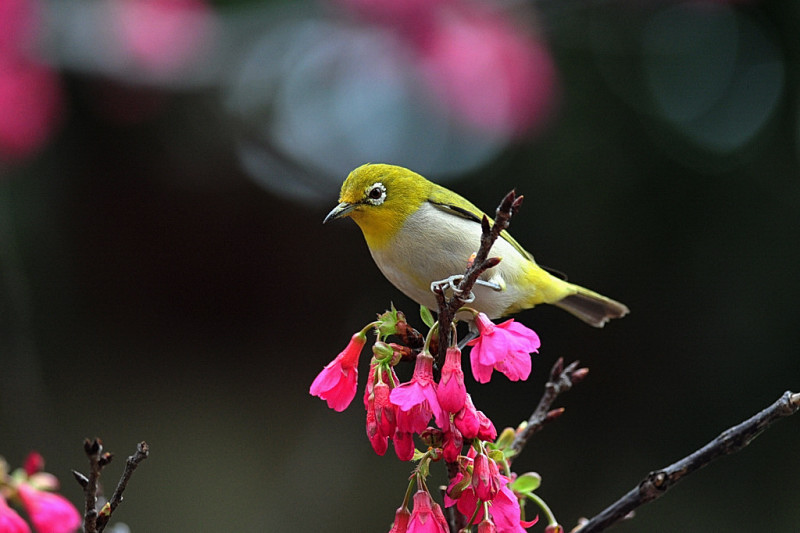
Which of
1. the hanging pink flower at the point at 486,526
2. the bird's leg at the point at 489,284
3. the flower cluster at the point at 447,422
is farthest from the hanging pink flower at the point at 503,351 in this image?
the bird's leg at the point at 489,284

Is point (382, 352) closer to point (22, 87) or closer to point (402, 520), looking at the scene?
point (402, 520)

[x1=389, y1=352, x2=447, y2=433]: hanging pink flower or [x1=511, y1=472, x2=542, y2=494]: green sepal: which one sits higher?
[x1=389, y1=352, x2=447, y2=433]: hanging pink flower

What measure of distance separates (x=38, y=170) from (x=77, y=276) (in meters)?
0.45

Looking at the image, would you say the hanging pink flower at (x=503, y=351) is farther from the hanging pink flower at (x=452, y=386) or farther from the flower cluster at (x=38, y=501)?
the flower cluster at (x=38, y=501)

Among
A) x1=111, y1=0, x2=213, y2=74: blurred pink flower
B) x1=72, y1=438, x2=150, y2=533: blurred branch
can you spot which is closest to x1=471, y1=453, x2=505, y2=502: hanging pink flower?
x1=72, y1=438, x2=150, y2=533: blurred branch

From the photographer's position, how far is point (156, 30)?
72.2 inches

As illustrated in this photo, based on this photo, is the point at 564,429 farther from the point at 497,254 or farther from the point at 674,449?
the point at 497,254

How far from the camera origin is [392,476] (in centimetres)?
297

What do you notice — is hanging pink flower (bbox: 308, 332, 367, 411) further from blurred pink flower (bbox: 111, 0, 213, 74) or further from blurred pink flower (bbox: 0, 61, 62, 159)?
blurred pink flower (bbox: 111, 0, 213, 74)

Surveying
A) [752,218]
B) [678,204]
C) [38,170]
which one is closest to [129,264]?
[38,170]

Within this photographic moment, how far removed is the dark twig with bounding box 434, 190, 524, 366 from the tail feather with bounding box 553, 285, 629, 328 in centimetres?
61

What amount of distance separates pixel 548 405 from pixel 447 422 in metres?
0.21

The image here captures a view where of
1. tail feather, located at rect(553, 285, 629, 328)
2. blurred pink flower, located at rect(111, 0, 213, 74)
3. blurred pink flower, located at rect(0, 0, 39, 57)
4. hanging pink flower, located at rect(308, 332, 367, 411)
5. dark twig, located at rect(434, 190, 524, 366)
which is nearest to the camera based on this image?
dark twig, located at rect(434, 190, 524, 366)

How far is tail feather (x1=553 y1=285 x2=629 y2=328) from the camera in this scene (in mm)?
1151
